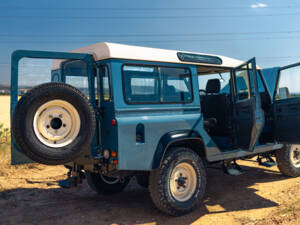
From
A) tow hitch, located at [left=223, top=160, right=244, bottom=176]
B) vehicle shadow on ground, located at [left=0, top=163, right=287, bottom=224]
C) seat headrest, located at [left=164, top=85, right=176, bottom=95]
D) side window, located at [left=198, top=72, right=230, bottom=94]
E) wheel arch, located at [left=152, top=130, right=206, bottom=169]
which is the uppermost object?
side window, located at [left=198, top=72, right=230, bottom=94]

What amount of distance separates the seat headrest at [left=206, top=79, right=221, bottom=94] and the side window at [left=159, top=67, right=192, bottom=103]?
3.64 feet

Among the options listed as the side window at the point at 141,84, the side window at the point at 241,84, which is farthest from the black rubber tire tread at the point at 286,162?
the side window at the point at 141,84

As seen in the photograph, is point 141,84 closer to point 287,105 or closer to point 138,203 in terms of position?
point 138,203

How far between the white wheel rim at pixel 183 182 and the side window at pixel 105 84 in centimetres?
152

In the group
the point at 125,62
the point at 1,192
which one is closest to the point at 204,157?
the point at 125,62

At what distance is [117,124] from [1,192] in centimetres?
339

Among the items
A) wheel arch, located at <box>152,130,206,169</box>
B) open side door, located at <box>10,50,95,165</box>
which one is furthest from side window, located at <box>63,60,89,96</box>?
wheel arch, located at <box>152,130,206,169</box>

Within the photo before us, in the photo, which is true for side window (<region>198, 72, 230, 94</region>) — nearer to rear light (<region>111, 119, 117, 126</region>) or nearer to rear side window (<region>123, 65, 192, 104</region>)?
rear side window (<region>123, 65, 192, 104</region>)

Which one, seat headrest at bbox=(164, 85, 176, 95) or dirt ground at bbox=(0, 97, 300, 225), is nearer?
dirt ground at bbox=(0, 97, 300, 225)

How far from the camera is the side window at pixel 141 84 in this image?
13.9 ft

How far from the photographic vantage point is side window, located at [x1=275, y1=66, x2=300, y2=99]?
234 inches

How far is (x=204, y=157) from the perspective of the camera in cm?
507

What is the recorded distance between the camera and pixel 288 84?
6172 millimetres

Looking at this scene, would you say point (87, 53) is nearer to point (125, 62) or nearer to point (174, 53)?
point (125, 62)
